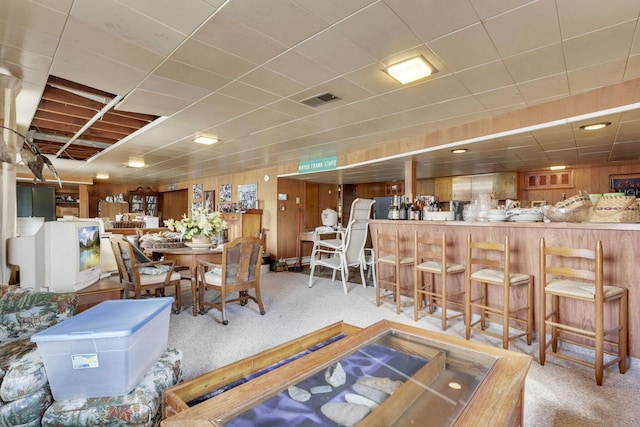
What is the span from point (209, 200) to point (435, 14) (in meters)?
8.61

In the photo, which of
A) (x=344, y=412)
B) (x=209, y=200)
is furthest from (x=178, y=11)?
(x=209, y=200)

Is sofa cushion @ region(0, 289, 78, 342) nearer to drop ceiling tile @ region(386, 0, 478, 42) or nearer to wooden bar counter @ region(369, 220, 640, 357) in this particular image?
drop ceiling tile @ region(386, 0, 478, 42)

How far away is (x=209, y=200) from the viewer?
9383 mm

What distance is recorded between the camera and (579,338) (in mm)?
2604

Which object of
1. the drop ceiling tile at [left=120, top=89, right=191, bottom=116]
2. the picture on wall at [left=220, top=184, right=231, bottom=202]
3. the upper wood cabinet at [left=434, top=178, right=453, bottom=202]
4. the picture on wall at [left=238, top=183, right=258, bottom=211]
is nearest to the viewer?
the drop ceiling tile at [left=120, top=89, right=191, bottom=116]

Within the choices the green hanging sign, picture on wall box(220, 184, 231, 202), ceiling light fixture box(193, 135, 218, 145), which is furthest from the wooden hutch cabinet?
picture on wall box(220, 184, 231, 202)

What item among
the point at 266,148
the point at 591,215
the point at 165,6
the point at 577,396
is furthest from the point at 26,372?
the point at 266,148

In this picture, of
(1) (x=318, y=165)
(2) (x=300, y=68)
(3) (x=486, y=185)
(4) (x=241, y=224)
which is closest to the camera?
(2) (x=300, y=68)

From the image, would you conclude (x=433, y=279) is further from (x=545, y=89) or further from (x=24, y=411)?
(x=24, y=411)

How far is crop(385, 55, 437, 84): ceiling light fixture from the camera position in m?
2.44

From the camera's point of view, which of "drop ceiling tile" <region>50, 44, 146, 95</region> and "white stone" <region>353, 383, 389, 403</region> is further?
"drop ceiling tile" <region>50, 44, 146, 95</region>

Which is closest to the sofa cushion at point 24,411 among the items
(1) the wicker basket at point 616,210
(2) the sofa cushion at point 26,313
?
(2) the sofa cushion at point 26,313

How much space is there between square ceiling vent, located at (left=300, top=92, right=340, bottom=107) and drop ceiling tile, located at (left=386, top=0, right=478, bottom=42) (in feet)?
3.93

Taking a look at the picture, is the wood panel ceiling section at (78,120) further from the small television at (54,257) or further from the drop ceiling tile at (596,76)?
the drop ceiling tile at (596,76)
